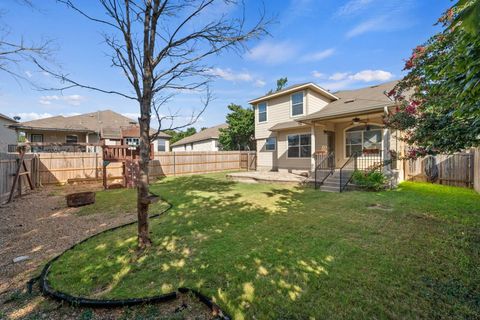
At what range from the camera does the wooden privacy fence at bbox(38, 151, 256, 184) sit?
40.3ft

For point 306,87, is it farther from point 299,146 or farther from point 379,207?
point 379,207

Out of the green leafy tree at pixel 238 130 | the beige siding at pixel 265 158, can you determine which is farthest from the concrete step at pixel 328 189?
the green leafy tree at pixel 238 130

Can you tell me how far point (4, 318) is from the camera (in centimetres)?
232

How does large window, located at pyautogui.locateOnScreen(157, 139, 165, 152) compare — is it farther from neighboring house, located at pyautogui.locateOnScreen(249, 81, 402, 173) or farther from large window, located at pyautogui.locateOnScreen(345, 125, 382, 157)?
large window, located at pyautogui.locateOnScreen(345, 125, 382, 157)

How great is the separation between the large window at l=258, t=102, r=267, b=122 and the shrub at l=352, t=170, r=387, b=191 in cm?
855

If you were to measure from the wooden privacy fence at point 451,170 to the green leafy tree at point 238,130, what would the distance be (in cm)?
1615

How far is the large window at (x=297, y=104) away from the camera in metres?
13.7

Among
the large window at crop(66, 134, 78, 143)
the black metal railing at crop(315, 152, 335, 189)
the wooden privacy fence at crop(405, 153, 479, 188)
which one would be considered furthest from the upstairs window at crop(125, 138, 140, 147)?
the wooden privacy fence at crop(405, 153, 479, 188)

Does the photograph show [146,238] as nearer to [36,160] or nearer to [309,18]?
[309,18]

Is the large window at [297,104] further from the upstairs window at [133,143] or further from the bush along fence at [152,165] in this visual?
the upstairs window at [133,143]

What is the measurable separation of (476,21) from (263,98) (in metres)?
15.1

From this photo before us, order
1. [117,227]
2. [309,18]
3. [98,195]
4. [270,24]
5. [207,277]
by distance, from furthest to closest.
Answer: [98,195] < [309,18] < [117,227] < [270,24] < [207,277]

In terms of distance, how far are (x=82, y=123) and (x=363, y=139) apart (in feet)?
72.3

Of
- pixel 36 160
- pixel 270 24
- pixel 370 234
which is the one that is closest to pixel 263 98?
pixel 270 24
